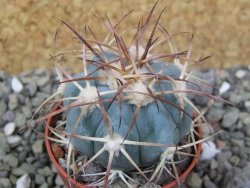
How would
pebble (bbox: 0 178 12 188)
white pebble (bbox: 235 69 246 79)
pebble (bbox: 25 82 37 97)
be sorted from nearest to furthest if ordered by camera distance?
pebble (bbox: 0 178 12 188) → pebble (bbox: 25 82 37 97) → white pebble (bbox: 235 69 246 79)

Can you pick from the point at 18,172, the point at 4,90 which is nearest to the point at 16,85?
the point at 4,90

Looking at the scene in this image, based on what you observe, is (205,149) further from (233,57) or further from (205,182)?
(233,57)

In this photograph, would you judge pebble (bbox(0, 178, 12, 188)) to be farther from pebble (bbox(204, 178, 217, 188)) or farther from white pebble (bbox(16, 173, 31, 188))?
pebble (bbox(204, 178, 217, 188))

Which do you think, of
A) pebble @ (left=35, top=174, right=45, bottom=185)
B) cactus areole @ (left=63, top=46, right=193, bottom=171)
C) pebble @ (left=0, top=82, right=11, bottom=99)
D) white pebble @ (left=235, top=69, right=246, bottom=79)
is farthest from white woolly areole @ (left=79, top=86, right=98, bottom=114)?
white pebble @ (left=235, top=69, right=246, bottom=79)

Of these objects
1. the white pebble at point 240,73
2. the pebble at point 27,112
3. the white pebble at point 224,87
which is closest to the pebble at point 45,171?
the pebble at point 27,112

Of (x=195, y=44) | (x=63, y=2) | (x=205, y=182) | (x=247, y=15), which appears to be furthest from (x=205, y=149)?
(x=63, y=2)

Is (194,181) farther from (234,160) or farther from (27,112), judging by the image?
(27,112)
